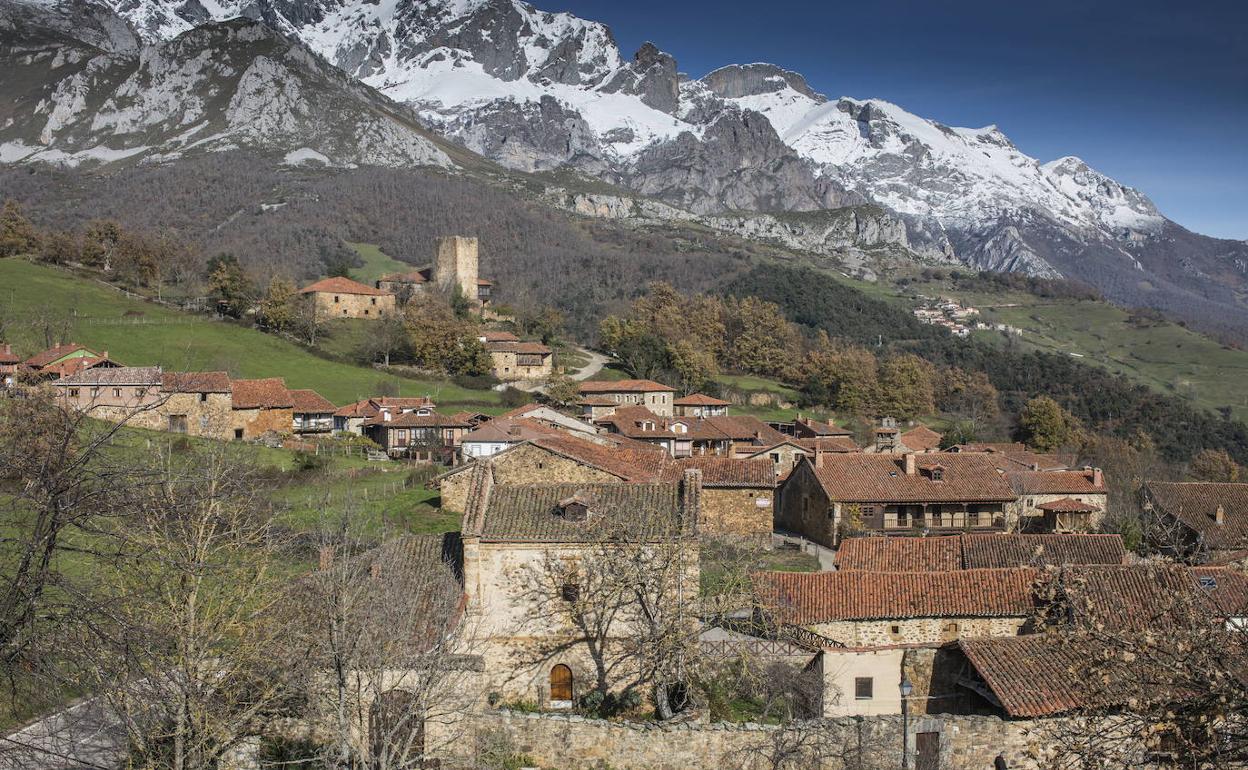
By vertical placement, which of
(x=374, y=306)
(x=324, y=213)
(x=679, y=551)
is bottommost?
(x=679, y=551)

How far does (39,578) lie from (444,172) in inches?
7443

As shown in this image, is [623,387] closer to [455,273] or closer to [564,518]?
[455,273]

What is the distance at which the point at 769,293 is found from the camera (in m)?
123

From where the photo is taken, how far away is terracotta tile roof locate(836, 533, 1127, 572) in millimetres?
25141

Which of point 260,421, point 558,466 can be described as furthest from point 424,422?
point 558,466

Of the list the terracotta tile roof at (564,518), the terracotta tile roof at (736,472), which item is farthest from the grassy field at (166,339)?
the terracotta tile roof at (564,518)

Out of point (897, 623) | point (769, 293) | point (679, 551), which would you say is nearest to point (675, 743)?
point (679, 551)

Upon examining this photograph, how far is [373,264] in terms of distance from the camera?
123062 mm

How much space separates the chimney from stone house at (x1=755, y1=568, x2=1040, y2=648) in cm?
246

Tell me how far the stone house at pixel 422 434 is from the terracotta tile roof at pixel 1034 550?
1186 inches

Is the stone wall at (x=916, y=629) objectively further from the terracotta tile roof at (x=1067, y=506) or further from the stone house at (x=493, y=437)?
the stone house at (x=493, y=437)

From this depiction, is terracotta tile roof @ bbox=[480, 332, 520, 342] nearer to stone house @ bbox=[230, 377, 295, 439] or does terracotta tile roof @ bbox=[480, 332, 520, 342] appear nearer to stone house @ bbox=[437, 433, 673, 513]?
stone house @ bbox=[230, 377, 295, 439]

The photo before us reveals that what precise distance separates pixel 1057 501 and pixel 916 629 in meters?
21.5

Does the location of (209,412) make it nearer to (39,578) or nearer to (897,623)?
(897,623)
